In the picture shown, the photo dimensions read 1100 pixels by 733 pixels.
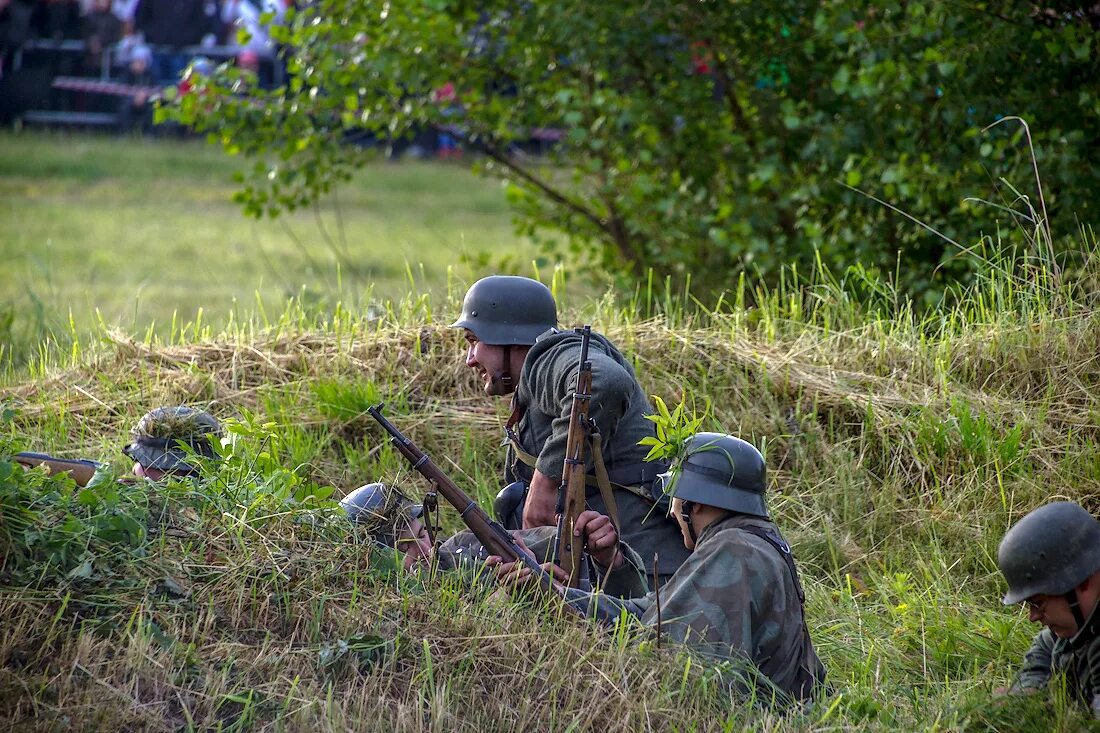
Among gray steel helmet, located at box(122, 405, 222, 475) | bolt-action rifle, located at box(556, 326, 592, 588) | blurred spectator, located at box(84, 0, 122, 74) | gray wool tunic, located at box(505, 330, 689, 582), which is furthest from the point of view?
blurred spectator, located at box(84, 0, 122, 74)

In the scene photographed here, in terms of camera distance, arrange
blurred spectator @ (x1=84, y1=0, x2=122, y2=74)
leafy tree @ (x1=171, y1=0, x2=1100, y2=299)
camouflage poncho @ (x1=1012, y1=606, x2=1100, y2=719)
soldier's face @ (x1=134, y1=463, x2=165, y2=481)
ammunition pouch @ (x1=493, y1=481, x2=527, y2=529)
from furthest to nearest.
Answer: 1. blurred spectator @ (x1=84, y1=0, x2=122, y2=74)
2. leafy tree @ (x1=171, y1=0, x2=1100, y2=299)
3. soldier's face @ (x1=134, y1=463, x2=165, y2=481)
4. ammunition pouch @ (x1=493, y1=481, x2=527, y2=529)
5. camouflage poncho @ (x1=1012, y1=606, x2=1100, y2=719)

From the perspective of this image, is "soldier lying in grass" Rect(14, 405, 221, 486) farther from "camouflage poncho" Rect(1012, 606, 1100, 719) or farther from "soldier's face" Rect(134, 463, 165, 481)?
"camouflage poncho" Rect(1012, 606, 1100, 719)

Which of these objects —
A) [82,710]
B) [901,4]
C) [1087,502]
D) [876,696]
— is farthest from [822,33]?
[82,710]

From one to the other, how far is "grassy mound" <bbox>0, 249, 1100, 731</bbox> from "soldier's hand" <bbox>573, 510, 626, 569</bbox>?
468 mm

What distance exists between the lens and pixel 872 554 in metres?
6.16

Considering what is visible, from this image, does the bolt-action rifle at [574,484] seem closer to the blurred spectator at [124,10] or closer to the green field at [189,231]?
the green field at [189,231]

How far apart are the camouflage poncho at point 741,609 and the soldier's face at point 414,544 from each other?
0.96 m

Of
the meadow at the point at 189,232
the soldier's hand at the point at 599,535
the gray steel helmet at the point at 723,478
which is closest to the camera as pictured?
the gray steel helmet at the point at 723,478

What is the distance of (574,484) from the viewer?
4.73 metres

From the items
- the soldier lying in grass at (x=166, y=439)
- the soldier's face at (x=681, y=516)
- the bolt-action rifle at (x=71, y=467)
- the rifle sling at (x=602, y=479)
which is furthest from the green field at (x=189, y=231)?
the soldier's face at (x=681, y=516)

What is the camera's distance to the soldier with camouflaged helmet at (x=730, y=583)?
415 centimetres

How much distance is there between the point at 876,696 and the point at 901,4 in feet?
18.5

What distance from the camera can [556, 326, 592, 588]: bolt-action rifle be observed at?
4.73m

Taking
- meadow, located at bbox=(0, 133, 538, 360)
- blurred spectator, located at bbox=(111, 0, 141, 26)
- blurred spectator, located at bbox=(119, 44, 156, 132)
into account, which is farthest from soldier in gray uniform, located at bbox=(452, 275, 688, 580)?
blurred spectator, located at bbox=(111, 0, 141, 26)
